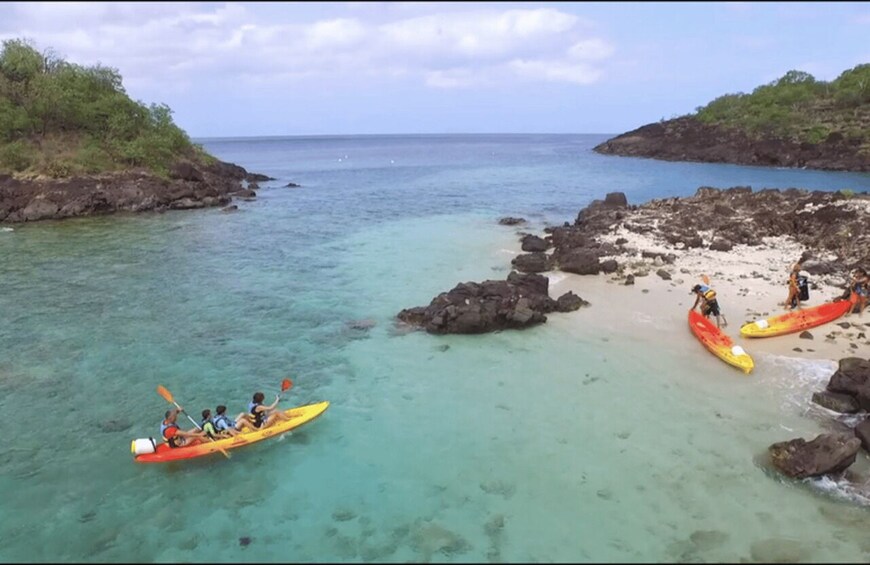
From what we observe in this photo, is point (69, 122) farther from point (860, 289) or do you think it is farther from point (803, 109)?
point (803, 109)

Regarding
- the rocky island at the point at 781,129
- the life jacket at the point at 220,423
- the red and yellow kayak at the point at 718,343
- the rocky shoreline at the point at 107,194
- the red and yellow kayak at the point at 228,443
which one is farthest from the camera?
the rocky island at the point at 781,129

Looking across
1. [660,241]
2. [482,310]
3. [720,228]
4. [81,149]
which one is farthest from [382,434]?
[81,149]

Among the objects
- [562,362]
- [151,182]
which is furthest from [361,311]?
[151,182]

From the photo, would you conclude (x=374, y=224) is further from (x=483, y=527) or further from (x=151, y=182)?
(x=483, y=527)

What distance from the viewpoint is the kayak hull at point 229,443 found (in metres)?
13.6

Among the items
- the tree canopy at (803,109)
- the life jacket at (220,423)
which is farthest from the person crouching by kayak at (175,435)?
the tree canopy at (803,109)

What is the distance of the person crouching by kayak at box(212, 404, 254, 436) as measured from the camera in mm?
14156

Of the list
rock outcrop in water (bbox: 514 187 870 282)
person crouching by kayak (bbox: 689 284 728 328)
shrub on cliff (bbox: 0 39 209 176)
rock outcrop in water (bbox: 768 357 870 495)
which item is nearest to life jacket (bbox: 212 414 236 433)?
rock outcrop in water (bbox: 768 357 870 495)

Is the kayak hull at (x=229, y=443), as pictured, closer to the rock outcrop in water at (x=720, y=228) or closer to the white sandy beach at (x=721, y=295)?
the white sandy beach at (x=721, y=295)

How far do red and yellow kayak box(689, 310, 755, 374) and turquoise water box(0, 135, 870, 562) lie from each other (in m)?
0.37

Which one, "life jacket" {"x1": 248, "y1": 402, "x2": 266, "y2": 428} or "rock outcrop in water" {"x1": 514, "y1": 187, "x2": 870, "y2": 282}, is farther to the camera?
"rock outcrop in water" {"x1": 514, "y1": 187, "x2": 870, "y2": 282}

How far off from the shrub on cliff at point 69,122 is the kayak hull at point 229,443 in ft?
152

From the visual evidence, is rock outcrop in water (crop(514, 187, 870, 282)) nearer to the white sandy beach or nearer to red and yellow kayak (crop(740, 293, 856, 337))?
the white sandy beach

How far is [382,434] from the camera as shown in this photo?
14945 millimetres
